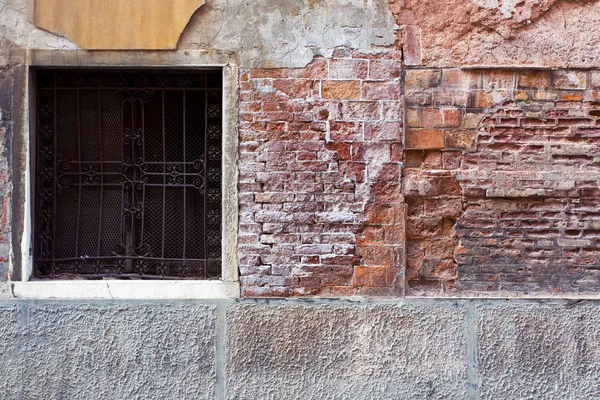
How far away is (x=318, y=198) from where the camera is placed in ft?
11.1

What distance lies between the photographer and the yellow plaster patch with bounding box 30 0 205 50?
3.40 metres

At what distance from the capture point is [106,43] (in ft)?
11.1

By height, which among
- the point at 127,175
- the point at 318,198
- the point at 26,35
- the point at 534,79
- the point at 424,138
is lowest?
the point at 318,198

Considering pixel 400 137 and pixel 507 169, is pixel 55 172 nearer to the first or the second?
pixel 400 137

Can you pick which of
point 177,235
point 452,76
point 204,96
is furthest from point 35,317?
point 452,76

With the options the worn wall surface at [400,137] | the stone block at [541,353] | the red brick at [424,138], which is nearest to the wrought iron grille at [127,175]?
the worn wall surface at [400,137]

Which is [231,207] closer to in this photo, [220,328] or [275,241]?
[275,241]

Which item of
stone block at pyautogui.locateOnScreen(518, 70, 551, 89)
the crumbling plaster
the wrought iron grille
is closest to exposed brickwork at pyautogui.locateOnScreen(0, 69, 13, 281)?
Answer: the wrought iron grille

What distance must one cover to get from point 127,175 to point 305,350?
1.54 meters

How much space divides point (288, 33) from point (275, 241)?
1.27 m

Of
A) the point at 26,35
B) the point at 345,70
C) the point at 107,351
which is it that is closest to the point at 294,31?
the point at 345,70

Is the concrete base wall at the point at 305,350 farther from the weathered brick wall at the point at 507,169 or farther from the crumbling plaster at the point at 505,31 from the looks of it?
the crumbling plaster at the point at 505,31

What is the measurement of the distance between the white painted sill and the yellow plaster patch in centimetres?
144

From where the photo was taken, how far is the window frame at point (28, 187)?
339cm
